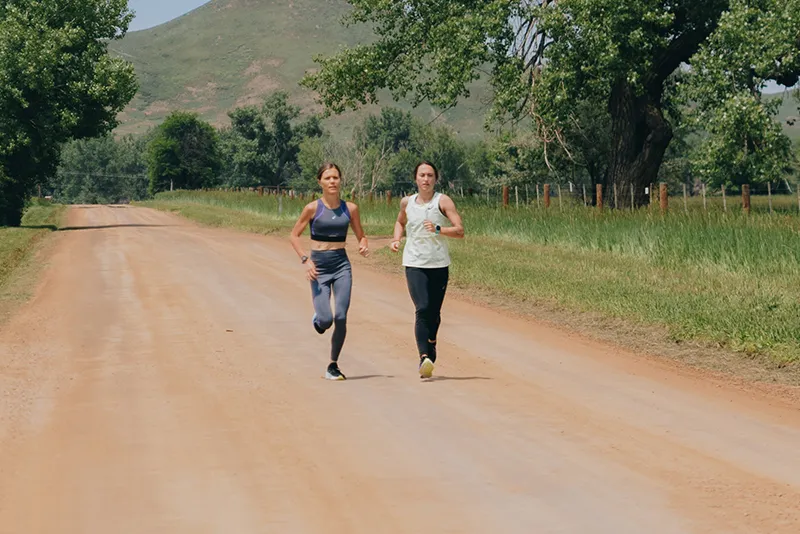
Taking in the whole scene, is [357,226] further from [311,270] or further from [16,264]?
[16,264]

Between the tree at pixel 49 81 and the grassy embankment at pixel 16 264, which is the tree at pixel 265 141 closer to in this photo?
the tree at pixel 49 81

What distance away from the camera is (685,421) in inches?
336

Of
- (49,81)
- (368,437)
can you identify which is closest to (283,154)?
(49,81)

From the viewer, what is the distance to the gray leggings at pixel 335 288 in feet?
33.8

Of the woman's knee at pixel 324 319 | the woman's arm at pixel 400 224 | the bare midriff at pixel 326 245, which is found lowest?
the woman's knee at pixel 324 319

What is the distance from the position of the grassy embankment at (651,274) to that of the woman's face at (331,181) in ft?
14.0

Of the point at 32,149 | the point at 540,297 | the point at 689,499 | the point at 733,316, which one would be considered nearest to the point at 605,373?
the point at 733,316

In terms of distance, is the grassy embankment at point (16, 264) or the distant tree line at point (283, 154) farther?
the distant tree line at point (283, 154)

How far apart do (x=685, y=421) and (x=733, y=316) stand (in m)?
5.34

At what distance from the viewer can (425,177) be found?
1017cm

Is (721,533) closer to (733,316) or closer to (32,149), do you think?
(733,316)

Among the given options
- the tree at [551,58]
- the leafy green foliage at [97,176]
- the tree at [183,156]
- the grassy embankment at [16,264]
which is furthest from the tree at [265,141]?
the tree at [551,58]

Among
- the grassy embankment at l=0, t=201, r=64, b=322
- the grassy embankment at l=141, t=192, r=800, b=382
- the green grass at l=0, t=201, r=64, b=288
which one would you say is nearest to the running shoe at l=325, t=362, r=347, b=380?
the grassy embankment at l=141, t=192, r=800, b=382

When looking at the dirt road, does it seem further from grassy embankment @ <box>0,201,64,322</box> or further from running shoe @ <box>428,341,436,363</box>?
grassy embankment @ <box>0,201,64,322</box>
